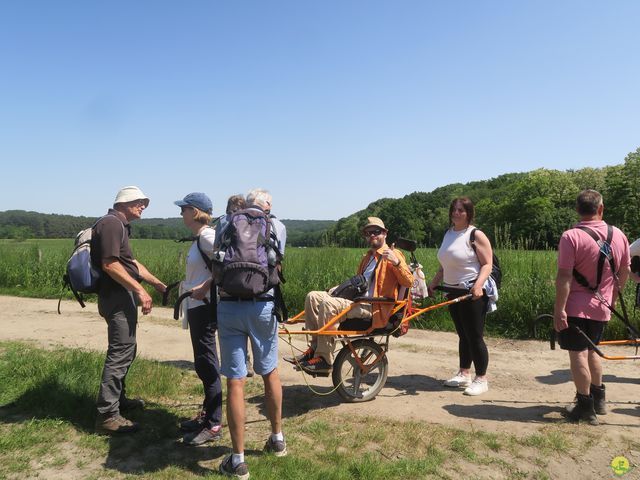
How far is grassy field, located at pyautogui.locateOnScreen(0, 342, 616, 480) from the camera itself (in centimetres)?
363

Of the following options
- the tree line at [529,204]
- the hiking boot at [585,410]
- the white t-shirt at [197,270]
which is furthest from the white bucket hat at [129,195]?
the tree line at [529,204]

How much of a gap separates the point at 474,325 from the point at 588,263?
143cm

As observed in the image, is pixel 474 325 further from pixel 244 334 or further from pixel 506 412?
pixel 244 334

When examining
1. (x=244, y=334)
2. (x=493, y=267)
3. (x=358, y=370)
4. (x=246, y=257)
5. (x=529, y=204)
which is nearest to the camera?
(x=246, y=257)

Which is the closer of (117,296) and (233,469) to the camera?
(233,469)

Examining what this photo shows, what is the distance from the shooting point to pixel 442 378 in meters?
6.15

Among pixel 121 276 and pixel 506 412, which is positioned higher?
pixel 121 276

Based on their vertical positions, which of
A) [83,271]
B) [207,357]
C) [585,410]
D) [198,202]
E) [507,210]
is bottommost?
[585,410]

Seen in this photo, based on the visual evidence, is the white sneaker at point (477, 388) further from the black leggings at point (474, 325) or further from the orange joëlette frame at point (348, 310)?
the orange joëlette frame at point (348, 310)

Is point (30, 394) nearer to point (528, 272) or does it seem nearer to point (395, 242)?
point (395, 242)

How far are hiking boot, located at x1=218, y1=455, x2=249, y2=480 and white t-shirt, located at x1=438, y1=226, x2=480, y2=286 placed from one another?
309 cm

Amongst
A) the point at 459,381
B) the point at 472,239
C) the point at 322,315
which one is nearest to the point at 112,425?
the point at 322,315

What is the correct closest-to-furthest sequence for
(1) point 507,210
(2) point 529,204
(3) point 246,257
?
1. (3) point 246,257
2. (2) point 529,204
3. (1) point 507,210

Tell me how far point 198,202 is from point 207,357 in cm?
137
